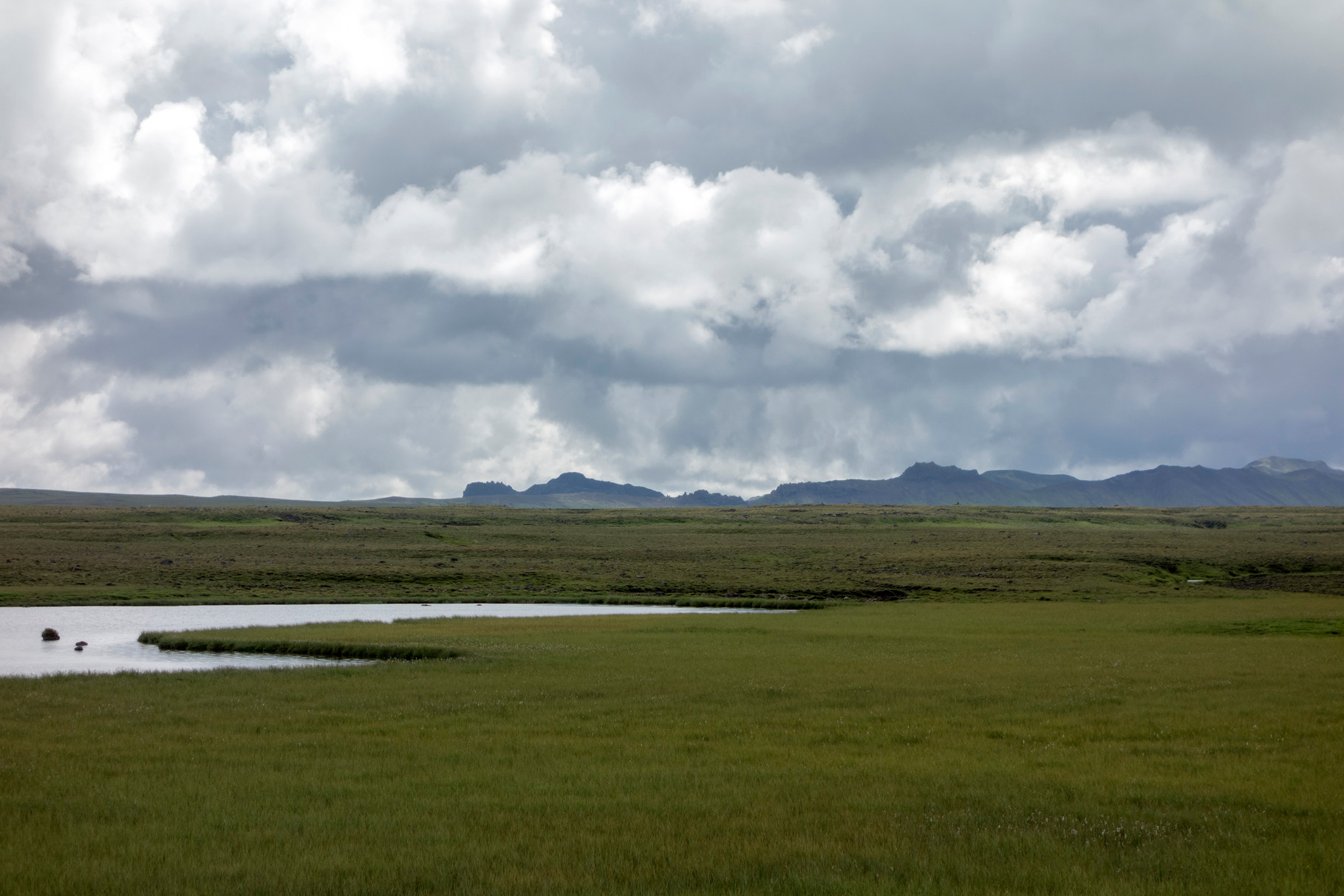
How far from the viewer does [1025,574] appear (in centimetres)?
9312

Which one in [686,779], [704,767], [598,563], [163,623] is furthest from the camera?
[598,563]

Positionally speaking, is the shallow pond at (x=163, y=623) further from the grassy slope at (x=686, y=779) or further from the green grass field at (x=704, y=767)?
the grassy slope at (x=686, y=779)

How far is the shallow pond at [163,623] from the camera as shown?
123 ft

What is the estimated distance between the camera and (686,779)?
54.0 ft

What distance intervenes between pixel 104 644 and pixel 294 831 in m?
38.2

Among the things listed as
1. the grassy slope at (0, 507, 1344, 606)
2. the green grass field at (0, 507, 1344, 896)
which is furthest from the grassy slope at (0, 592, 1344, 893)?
the grassy slope at (0, 507, 1344, 606)

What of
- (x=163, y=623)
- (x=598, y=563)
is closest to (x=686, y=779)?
(x=163, y=623)

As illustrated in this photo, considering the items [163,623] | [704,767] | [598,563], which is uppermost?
[704,767]

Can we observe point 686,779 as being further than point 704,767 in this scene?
No

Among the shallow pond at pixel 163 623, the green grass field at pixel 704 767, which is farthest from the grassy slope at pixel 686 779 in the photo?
the shallow pond at pixel 163 623

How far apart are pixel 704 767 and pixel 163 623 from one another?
48920mm

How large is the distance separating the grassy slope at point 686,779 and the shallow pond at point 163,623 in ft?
23.9

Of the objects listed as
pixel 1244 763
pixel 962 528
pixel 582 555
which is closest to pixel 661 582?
pixel 582 555

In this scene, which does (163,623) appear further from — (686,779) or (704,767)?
(686,779)
